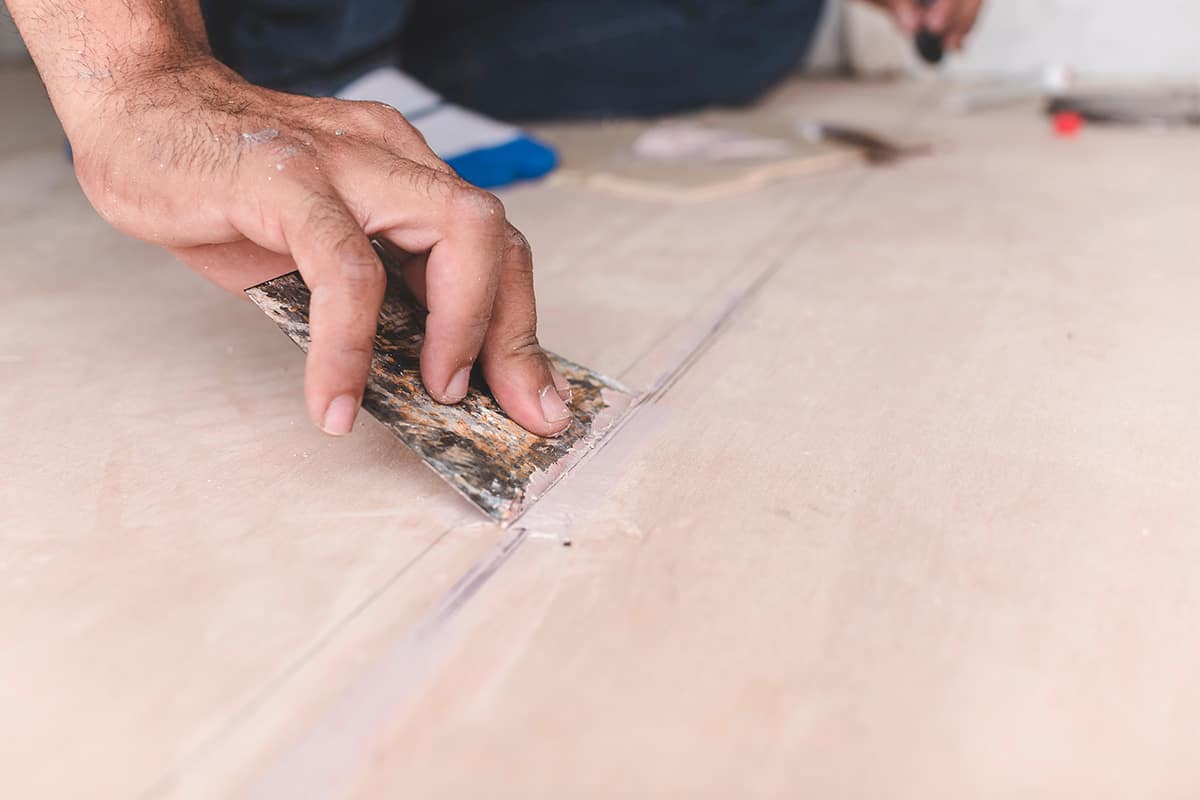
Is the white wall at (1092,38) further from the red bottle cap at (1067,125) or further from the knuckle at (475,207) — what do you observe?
the knuckle at (475,207)

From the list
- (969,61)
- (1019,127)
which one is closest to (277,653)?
(1019,127)

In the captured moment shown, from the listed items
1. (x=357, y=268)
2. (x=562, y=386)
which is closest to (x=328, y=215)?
(x=357, y=268)

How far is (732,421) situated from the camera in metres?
0.94

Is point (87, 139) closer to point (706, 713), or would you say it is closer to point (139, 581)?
Answer: point (139, 581)

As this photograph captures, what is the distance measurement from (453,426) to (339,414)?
123 mm

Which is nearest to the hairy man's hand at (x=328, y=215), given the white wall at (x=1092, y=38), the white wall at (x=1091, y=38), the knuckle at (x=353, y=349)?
the knuckle at (x=353, y=349)

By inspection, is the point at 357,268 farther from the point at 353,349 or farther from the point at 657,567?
the point at 657,567

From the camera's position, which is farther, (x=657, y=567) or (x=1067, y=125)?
(x=1067, y=125)

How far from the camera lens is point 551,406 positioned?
2.84ft

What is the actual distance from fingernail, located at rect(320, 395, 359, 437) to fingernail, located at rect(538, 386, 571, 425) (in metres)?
0.19

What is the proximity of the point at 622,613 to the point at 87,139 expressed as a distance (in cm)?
64

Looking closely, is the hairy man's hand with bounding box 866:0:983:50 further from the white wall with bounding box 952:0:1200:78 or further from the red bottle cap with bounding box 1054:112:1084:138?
the white wall with bounding box 952:0:1200:78

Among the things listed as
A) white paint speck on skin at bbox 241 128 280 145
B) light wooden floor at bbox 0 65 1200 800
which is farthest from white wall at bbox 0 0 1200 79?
white paint speck on skin at bbox 241 128 280 145

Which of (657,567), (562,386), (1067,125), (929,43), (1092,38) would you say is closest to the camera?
(657,567)
